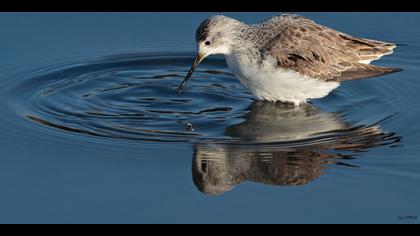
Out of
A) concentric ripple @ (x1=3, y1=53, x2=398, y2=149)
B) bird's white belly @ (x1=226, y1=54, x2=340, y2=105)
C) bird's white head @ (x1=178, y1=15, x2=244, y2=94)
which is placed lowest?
concentric ripple @ (x1=3, y1=53, x2=398, y2=149)

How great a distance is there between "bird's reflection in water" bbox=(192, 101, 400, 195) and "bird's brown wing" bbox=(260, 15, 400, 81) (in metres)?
0.72

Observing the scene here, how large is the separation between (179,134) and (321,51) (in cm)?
275

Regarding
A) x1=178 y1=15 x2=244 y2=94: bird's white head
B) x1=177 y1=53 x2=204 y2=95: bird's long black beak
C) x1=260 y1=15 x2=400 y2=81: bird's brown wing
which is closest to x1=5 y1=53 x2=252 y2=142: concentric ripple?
x1=177 y1=53 x2=204 y2=95: bird's long black beak

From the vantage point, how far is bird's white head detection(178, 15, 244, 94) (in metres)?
12.8

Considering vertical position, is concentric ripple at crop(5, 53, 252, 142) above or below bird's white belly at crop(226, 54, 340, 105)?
below

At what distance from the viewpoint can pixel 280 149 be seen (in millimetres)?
10922

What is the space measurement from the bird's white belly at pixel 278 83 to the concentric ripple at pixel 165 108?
19 centimetres

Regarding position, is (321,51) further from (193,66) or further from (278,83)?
(193,66)

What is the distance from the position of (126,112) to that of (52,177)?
2322mm

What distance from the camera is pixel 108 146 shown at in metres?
11.0

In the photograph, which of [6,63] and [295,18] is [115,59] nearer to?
[6,63]

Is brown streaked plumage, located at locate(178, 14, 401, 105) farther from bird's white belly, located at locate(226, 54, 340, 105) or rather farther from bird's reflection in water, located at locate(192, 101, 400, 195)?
bird's reflection in water, located at locate(192, 101, 400, 195)

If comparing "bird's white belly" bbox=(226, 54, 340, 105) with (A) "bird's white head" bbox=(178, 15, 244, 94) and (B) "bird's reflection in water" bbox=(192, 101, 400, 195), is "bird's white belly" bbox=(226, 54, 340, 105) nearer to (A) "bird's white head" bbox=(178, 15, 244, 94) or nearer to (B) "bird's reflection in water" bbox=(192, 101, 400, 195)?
(A) "bird's white head" bbox=(178, 15, 244, 94)

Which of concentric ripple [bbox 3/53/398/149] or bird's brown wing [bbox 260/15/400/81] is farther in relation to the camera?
bird's brown wing [bbox 260/15/400/81]
